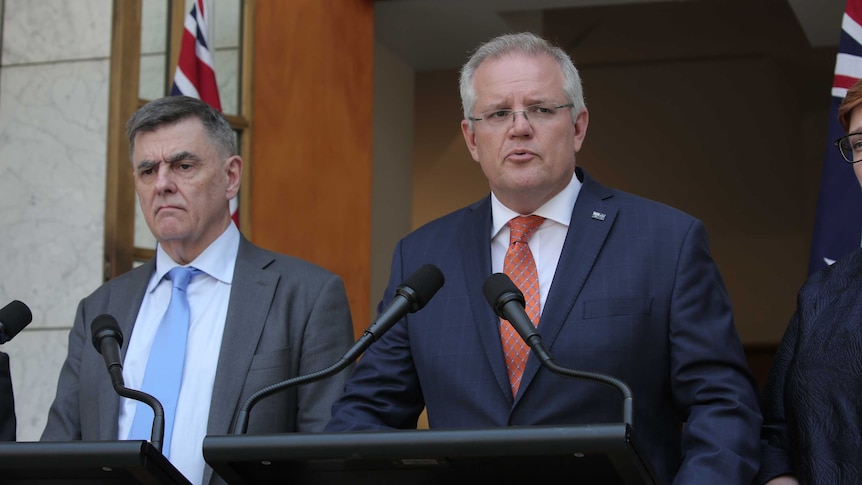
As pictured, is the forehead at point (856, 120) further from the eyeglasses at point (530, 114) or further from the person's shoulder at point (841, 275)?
the eyeglasses at point (530, 114)

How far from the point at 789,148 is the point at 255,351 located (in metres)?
7.62

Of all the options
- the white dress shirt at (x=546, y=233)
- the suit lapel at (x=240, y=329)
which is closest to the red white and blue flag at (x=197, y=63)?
the suit lapel at (x=240, y=329)

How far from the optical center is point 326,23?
17.4ft

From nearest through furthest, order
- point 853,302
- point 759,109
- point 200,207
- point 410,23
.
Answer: point 853,302 < point 200,207 < point 410,23 < point 759,109

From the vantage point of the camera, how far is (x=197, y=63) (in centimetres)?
457

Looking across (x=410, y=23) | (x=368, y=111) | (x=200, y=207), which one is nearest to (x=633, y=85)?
(x=410, y=23)

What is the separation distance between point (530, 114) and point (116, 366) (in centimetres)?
104

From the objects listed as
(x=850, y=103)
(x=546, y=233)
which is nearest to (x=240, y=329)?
(x=546, y=233)

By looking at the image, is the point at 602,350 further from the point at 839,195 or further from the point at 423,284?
the point at 839,195

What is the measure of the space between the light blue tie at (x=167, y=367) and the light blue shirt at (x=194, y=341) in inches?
1.0

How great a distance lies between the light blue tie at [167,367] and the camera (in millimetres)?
3062

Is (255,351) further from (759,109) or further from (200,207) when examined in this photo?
(759,109)

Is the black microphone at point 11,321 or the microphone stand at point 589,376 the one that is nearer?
the microphone stand at point 589,376

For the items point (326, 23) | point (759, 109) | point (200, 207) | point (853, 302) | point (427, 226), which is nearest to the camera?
point (853, 302)
